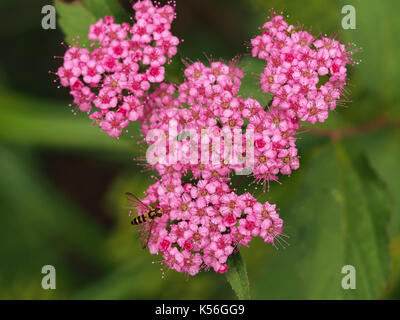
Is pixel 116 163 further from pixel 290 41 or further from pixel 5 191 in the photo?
pixel 290 41

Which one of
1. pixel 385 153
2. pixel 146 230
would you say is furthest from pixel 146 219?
pixel 385 153

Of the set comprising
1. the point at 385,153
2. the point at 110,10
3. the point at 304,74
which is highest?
the point at 110,10

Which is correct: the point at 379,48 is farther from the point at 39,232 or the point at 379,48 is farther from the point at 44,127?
the point at 39,232

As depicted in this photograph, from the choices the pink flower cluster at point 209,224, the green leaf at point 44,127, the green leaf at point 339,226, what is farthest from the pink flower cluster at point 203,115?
the green leaf at point 44,127

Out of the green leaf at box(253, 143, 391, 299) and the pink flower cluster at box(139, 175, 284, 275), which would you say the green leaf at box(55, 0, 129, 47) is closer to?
the pink flower cluster at box(139, 175, 284, 275)

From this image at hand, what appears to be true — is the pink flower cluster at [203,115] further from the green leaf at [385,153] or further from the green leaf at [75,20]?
the green leaf at [385,153]
